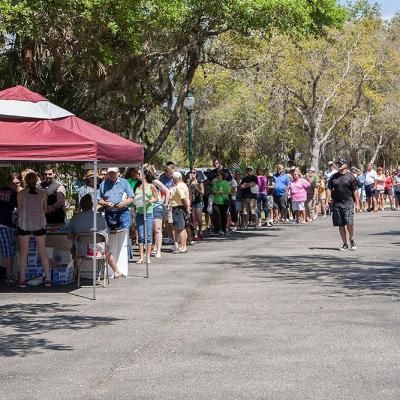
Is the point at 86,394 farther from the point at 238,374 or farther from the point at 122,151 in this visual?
the point at 122,151

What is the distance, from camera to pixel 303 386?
702 centimetres

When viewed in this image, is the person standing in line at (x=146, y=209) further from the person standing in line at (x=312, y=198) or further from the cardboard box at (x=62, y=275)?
the person standing in line at (x=312, y=198)

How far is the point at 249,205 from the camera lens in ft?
90.5

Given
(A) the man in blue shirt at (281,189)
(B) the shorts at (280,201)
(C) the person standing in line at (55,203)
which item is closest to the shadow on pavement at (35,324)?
(C) the person standing in line at (55,203)

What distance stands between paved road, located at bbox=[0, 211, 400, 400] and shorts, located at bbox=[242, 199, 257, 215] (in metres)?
11.0

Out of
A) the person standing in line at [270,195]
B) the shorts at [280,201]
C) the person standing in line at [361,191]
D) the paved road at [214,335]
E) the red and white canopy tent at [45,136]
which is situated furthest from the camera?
the person standing in line at [361,191]

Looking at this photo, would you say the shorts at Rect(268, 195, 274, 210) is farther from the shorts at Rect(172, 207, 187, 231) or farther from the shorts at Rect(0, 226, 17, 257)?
the shorts at Rect(0, 226, 17, 257)

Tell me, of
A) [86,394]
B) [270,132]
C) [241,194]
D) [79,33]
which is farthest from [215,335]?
[270,132]

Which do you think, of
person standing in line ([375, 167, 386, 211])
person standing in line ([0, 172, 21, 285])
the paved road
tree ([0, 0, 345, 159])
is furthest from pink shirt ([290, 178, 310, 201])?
person standing in line ([0, 172, 21, 285])

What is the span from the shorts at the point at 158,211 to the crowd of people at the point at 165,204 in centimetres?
2

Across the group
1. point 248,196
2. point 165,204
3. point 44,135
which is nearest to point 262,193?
point 248,196

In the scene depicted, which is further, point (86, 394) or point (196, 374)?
point (196, 374)

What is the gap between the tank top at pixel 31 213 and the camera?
13773 mm

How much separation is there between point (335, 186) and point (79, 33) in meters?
6.26
